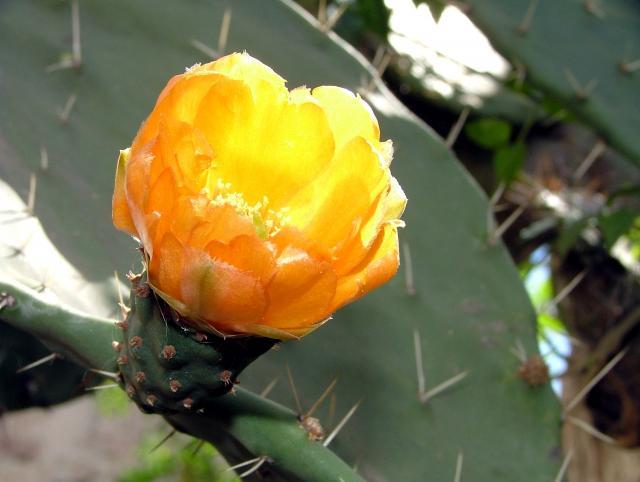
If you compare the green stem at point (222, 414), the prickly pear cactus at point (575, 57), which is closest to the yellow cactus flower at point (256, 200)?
the green stem at point (222, 414)

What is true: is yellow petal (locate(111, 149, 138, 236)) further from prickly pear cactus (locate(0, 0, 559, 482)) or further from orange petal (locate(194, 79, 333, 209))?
prickly pear cactus (locate(0, 0, 559, 482))

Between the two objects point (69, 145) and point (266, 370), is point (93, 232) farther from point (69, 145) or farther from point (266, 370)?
point (266, 370)

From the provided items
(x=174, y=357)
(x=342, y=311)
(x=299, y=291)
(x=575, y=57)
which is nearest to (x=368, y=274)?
(x=299, y=291)

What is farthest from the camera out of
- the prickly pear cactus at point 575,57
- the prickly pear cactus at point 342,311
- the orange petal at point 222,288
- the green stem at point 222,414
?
the prickly pear cactus at point 575,57

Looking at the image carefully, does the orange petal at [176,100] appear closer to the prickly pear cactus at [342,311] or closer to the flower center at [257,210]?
the flower center at [257,210]

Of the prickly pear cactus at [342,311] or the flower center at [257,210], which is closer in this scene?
the flower center at [257,210]

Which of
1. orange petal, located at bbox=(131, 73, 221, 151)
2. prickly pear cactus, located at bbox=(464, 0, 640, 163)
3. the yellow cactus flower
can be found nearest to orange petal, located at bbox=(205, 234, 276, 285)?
the yellow cactus flower

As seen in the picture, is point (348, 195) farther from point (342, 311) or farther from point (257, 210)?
point (342, 311)
